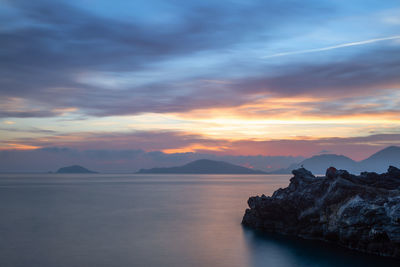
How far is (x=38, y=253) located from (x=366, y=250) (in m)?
37.8

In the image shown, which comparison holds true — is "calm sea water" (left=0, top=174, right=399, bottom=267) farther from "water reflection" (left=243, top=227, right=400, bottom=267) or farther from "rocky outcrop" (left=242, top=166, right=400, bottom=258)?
"rocky outcrop" (left=242, top=166, right=400, bottom=258)

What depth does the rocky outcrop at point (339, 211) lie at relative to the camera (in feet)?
123

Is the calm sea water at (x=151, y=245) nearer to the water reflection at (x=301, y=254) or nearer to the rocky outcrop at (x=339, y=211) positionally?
the water reflection at (x=301, y=254)

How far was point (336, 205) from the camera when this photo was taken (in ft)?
147

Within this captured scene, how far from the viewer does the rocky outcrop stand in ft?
123

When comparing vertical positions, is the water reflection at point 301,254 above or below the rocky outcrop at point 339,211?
below

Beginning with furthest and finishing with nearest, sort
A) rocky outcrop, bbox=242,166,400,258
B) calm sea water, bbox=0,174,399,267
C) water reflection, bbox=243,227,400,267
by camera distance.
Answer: calm sea water, bbox=0,174,399,267, rocky outcrop, bbox=242,166,400,258, water reflection, bbox=243,227,400,267

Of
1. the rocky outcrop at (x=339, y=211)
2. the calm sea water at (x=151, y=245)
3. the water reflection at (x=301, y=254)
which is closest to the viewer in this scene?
the water reflection at (x=301, y=254)

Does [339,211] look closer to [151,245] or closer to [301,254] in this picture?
[301,254]

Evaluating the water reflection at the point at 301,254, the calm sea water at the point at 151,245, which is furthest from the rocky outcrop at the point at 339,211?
the calm sea water at the point at 151,245

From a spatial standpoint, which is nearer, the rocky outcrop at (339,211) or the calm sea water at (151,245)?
the rocky outcrop at (339,211)

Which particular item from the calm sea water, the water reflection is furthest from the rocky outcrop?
the calm sea water

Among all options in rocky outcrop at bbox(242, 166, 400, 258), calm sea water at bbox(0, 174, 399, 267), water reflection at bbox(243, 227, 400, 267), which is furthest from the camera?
calm sea water at bbox(0, 174, 399, 267)

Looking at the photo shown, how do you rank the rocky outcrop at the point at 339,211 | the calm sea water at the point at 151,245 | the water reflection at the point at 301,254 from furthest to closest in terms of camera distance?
the calm sea water at the point at 151,245 < the rocky outcrop at the point at 339,211 < the water reflection at the point at 301,254
